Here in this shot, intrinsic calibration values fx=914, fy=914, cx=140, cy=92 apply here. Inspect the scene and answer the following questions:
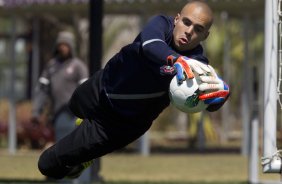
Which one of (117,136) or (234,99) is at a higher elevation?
(117,136)

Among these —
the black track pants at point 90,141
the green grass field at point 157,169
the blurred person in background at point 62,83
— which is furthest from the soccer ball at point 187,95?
the blurred person in background at point 62,83

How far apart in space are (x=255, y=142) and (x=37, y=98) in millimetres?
3156

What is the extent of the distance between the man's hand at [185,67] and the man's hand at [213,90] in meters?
0.06

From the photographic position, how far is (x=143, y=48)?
6555mm

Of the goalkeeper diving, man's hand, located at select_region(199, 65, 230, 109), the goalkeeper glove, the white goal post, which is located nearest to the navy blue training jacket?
the goalkeeper diving

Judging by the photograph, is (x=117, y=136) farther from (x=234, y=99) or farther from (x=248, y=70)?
(x=234, y=99)

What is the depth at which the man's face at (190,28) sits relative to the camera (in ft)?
21.4

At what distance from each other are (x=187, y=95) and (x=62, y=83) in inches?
249

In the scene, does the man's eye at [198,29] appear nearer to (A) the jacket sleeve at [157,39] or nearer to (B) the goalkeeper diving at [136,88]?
(B) the goalkeeper diving at [136,88]

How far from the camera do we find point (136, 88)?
699cm

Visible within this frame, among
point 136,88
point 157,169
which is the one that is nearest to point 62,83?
point 157,169

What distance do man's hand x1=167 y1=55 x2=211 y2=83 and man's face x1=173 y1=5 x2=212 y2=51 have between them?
1.17 feet

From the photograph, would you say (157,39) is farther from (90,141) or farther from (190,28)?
(90,141)

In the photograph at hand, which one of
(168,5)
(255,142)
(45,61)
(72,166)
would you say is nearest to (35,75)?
(45,61)
